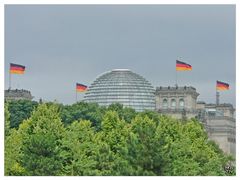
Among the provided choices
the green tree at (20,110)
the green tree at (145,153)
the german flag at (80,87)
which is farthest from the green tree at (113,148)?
the german flag at (80,87)

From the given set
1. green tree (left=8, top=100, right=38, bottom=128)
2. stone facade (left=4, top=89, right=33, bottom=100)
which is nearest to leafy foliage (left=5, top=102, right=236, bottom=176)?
green tree (left=8, top=100, right=38, bottom=128)

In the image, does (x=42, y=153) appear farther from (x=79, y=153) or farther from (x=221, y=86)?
(x=221, y=86)

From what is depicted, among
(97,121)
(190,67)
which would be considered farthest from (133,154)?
(190,67)

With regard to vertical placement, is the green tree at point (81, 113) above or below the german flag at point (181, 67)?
below

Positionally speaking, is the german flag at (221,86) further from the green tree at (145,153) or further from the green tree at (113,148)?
the green tree at (145,153)

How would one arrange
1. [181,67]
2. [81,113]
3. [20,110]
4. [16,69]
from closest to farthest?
[20,110] < [81,113] < [16,69] < [181,67]

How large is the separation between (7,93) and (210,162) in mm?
113462

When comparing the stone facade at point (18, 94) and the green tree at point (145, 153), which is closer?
the green tree at point (145, 153)

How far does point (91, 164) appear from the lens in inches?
2692

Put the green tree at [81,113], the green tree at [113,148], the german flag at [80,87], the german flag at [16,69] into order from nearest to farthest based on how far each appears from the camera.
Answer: the green tree at [113,148]
the green tree at [81,113]
the german flag at [16,69]
the german flag at [80,87]

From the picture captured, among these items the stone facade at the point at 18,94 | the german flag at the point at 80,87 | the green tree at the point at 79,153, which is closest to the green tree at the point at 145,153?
the green tree at the point at 79,153

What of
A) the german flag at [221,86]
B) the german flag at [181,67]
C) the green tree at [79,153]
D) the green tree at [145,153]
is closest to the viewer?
the green tree at [145,153]

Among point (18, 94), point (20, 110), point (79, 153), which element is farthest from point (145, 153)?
point (18, 94)

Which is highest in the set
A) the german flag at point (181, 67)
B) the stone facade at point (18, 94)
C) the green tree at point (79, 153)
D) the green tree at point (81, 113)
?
the german flag at point (181, 67)
